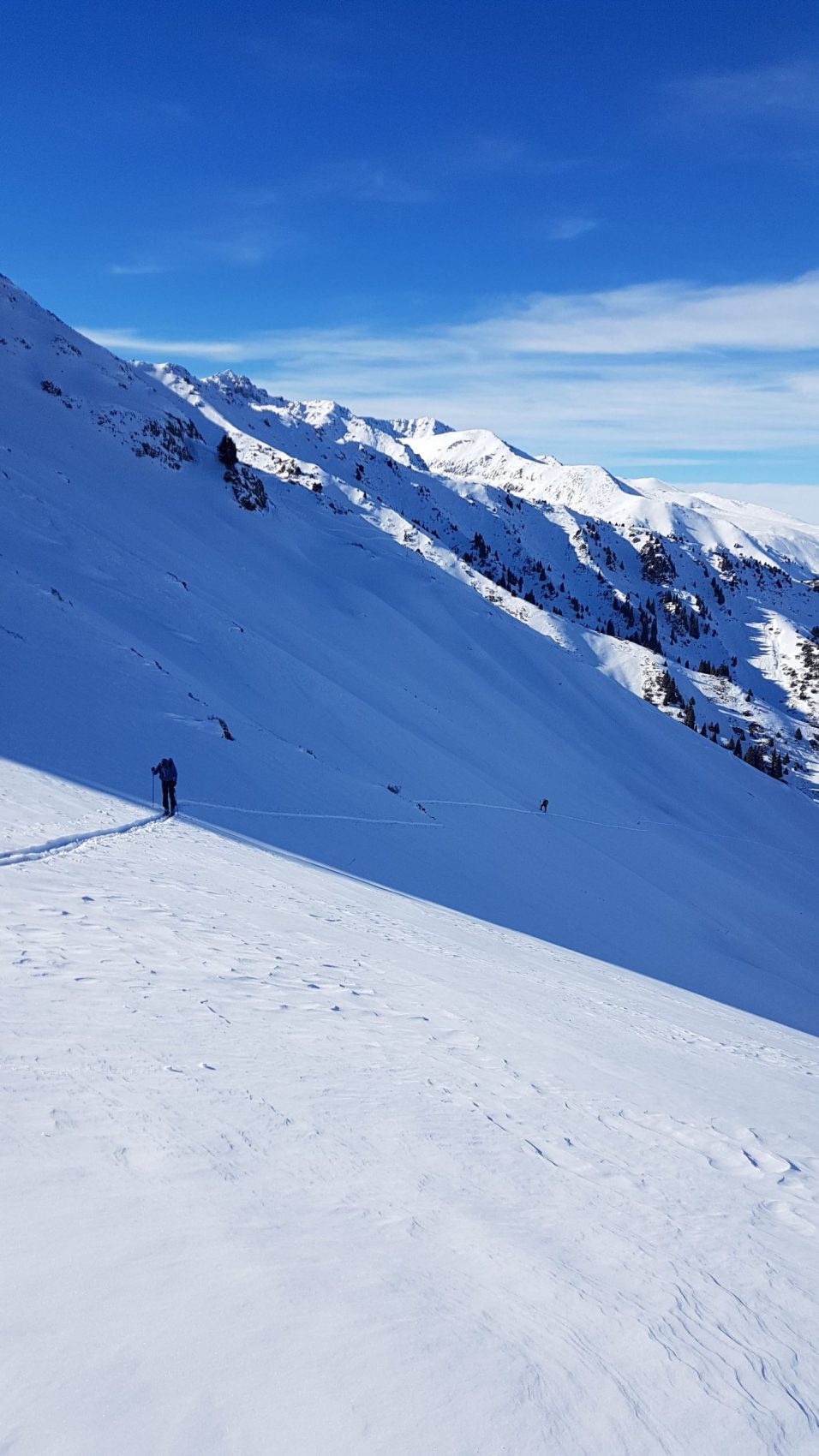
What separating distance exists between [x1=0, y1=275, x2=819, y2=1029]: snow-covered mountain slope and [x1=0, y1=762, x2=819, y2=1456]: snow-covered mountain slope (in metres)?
12.0

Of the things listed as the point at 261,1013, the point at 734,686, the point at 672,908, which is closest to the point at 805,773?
the point at 734,686

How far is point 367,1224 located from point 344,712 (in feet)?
103

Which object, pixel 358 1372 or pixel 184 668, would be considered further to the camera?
pixel 184 668

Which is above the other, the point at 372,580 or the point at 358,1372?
the point at 372,580

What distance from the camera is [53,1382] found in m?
2.54

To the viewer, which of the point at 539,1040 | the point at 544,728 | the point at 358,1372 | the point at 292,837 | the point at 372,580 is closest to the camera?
the point at 358,1372

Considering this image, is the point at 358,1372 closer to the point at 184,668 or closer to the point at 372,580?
the point at 184,668

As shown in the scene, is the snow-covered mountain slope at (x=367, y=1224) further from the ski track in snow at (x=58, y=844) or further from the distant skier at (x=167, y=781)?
the distant skier at (x=167, y=781)

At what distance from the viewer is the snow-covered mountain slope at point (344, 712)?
72.5ft

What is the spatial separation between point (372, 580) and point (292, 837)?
181 feet

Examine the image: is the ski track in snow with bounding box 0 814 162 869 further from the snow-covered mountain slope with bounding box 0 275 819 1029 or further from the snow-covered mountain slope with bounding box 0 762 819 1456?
the snow-covered mountain slope with bounding box 0 275 819 1029

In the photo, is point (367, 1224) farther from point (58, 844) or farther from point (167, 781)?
point (167, 781)

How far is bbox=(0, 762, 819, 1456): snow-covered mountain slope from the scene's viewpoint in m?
2.71

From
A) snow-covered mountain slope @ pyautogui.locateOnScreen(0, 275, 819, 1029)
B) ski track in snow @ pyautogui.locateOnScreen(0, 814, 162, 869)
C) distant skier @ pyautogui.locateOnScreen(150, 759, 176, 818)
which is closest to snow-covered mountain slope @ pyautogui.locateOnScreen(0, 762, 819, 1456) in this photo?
ski track in snow @ pyautogui.locateOnScreen(0, 814, 162, 869)
